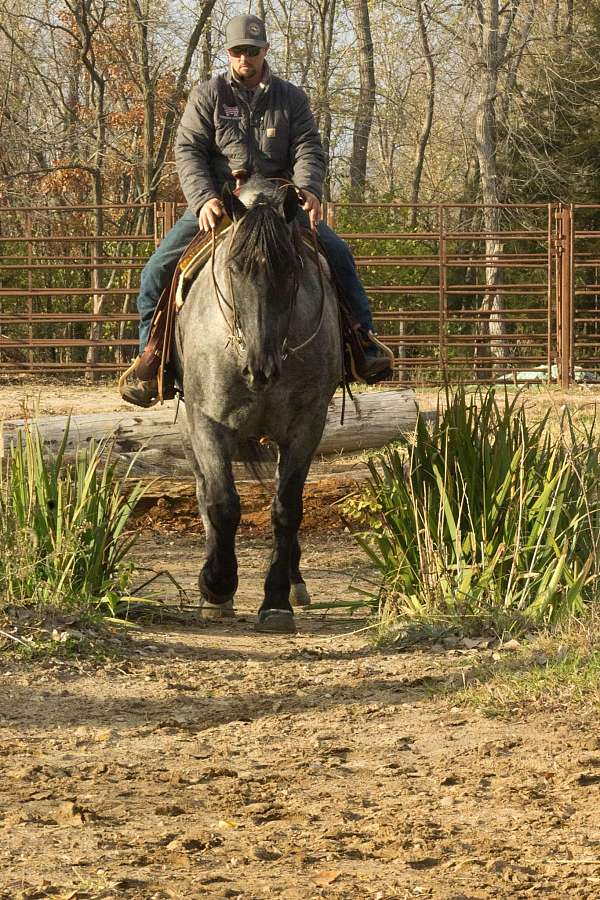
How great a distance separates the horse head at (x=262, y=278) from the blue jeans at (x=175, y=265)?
1.07 m

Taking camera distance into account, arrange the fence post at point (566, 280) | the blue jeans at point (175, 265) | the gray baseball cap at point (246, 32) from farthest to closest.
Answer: the fence post at point (566, 280)
the blue jeans at point (175, 265)
the gray baseball cap at point (246, 32)

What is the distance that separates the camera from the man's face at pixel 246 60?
6.82 meters

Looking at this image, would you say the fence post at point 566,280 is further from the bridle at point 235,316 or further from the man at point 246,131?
the bridle at point 235,316

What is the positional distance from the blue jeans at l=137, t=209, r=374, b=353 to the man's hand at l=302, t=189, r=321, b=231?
0.47m

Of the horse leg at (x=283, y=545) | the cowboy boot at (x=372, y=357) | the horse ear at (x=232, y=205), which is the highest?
the horse ear at (x=232, y=205)

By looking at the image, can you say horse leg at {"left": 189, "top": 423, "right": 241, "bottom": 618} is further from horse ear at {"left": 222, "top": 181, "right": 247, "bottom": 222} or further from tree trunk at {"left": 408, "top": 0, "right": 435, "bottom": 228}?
tree trunk at {"left": 408, "top": 0, "right": 435, "bottom": 228}

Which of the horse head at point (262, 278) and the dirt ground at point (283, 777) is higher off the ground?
the horse head at point (262, 278)

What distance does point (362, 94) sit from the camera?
2889 cm

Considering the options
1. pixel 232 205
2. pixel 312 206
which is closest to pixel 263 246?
pixel 232 205

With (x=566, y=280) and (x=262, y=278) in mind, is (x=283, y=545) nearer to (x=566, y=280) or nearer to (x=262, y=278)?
(x=262, y=278)

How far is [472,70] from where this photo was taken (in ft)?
85.4

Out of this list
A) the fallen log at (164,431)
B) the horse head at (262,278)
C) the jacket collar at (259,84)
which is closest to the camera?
the horse head at (262,278)

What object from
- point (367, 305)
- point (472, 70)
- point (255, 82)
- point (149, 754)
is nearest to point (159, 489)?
point (367, 305)

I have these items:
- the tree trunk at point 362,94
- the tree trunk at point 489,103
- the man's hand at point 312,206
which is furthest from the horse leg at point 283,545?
the tree trunk at point 362,94
